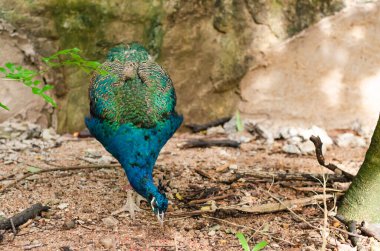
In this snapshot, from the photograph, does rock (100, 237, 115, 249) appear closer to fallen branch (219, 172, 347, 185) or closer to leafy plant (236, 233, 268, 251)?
leafy plant (236, 233, 268, 251)

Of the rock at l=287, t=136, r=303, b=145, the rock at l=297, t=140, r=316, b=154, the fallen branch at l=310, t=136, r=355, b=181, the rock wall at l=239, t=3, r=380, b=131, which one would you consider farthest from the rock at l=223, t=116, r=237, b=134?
the fallen branch at l=310, t=136, r=355, b=181

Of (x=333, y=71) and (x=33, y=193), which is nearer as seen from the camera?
(x=33, y=193)

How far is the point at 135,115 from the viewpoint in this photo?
4680 mm

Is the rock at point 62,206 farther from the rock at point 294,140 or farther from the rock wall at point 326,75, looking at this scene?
the rock wall at point 326,75

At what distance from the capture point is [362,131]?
690 centimetres

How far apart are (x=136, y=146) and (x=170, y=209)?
23.8 inches

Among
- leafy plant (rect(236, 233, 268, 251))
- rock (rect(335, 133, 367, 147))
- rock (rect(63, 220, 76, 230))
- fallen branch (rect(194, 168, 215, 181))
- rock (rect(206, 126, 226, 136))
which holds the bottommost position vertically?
rock (rect(206, 126, 226, 136))

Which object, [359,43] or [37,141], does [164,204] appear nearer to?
[37,141]

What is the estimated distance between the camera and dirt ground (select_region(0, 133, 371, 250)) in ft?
13.2

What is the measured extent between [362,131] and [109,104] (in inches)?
138

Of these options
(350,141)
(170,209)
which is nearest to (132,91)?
(170,209)

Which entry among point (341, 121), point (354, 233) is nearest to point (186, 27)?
point (341, 121)

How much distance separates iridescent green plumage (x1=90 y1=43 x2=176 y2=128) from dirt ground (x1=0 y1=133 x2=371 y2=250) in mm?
679

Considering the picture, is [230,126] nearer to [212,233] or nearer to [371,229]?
[212,233]
